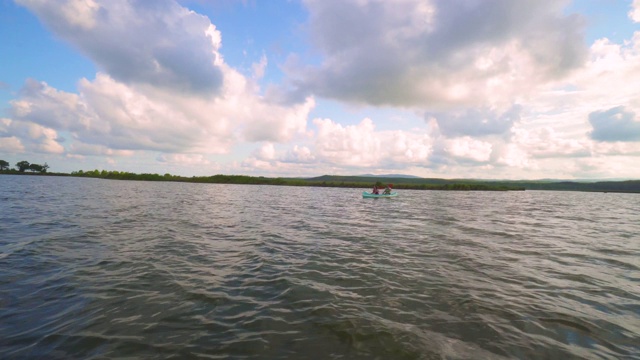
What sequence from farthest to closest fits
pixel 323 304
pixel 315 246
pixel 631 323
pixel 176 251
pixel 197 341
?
pixel 315 246 → pixel 176 251 → pixel 323 304 → pixel 631 323 → pixel 197 341

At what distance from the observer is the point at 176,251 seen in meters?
14.5

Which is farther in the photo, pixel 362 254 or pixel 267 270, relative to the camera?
pixel 362 254

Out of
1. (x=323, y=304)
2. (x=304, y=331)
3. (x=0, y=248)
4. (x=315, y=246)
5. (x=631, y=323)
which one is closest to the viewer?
(x=304, y=331)

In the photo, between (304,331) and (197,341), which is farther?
(304,331)

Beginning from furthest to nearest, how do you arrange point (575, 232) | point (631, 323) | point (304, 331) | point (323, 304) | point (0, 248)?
point (575, 232) → point (0, 248) → point (323, 304) → point (631, 323) → point (304, 331)

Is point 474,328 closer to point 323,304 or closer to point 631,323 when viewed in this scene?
point 323,304

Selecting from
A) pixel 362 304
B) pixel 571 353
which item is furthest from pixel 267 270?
pixel 571 353

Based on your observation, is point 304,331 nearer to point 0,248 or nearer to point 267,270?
point 267,270

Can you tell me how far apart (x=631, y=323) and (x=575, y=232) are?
836 inches

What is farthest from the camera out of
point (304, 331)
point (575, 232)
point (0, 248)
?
point (575, 232)

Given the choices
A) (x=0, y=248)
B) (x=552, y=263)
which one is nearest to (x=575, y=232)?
(x=552, y=263)

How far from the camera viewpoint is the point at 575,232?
2472 cm

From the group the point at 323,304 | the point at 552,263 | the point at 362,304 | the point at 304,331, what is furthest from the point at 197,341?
the point at 552,263

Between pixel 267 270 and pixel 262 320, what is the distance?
4.37m
